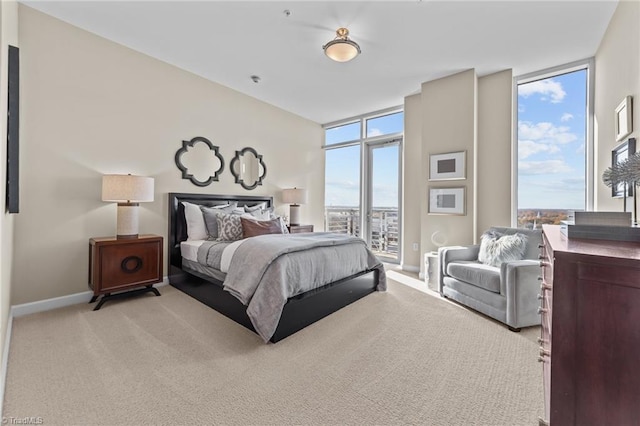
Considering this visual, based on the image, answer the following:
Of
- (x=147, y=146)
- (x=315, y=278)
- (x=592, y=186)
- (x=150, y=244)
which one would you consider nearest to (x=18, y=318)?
(x=150, y=244)

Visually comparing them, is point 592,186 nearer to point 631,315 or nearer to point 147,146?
point 631,315

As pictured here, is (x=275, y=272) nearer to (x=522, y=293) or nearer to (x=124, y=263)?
(x=124, y=263)

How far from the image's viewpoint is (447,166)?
13.1 ft

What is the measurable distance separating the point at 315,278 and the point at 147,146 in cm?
282

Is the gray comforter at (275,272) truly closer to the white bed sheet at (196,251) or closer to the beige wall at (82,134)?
the white bed sheet at (196,251)

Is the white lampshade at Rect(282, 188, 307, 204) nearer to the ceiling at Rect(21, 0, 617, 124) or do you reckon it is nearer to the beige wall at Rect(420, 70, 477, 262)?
the ceiling at Rect(21, 0, 617, 124)

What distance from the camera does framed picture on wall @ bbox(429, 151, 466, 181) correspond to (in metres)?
3.86

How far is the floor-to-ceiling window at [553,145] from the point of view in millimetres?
3359

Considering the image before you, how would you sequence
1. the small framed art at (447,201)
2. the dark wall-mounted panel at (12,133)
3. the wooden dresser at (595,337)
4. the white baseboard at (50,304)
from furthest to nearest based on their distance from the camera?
1. the small framed art at (447,201)
2. the white baseboard at (50,304)
3. the dark wall-mounted panel at (12,133)
4. the wooden dresser at (595,337)

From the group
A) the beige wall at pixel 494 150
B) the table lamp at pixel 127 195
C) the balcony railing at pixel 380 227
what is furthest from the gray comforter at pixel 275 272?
the balcony railing at pixel 380 227

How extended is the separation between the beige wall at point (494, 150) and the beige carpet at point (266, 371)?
1.75 m

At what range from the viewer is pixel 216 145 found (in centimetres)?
426

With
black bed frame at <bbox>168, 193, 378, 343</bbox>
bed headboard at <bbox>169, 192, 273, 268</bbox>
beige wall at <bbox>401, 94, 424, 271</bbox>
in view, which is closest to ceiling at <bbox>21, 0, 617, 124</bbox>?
beige wall at <bbox>401, 94, 424, 271</bbox>

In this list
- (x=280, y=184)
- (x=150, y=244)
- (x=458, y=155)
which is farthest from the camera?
(x=280, y=184)
